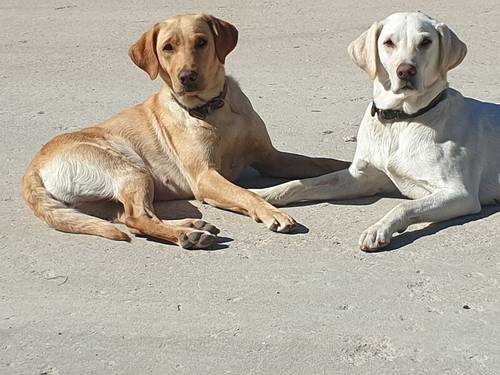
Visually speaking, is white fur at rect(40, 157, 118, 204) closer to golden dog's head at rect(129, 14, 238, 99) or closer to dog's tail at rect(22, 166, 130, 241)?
dog's tail at rect(22, 166, 130, 241)

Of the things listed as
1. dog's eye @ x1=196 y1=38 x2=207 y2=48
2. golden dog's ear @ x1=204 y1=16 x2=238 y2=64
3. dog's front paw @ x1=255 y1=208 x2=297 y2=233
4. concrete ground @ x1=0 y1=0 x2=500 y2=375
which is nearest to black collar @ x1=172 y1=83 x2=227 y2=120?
golden dog's ear @ x1=204 y1=16 x2=238 y2=64

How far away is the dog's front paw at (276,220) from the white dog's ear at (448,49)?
1029 mm

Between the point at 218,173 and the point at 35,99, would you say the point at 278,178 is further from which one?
the point at 35,99

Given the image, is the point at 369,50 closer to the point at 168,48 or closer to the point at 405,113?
the point at 405,113

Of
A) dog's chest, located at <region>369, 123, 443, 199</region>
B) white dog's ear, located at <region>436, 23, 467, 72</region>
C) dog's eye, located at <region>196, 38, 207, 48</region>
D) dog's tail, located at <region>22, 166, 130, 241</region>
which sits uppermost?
white dog's ear, located at <region>436, 23, 467, 72</region>

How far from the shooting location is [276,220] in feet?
17.1

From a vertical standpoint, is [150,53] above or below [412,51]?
below

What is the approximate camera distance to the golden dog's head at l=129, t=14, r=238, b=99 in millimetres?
5648

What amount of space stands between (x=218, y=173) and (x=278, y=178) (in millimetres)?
546

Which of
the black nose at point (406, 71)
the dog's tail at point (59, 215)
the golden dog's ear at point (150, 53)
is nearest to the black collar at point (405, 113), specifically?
the black nose at point (406, 71)

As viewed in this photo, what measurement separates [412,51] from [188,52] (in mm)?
1215

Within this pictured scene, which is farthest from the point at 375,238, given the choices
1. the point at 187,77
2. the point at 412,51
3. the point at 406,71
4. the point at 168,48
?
the point at 168,48

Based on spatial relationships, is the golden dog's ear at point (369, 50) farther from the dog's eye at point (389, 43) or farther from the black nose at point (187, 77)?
the black nose at point (187, 77)

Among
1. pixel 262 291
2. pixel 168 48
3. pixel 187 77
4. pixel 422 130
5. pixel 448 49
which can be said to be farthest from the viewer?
pixel 168 48
